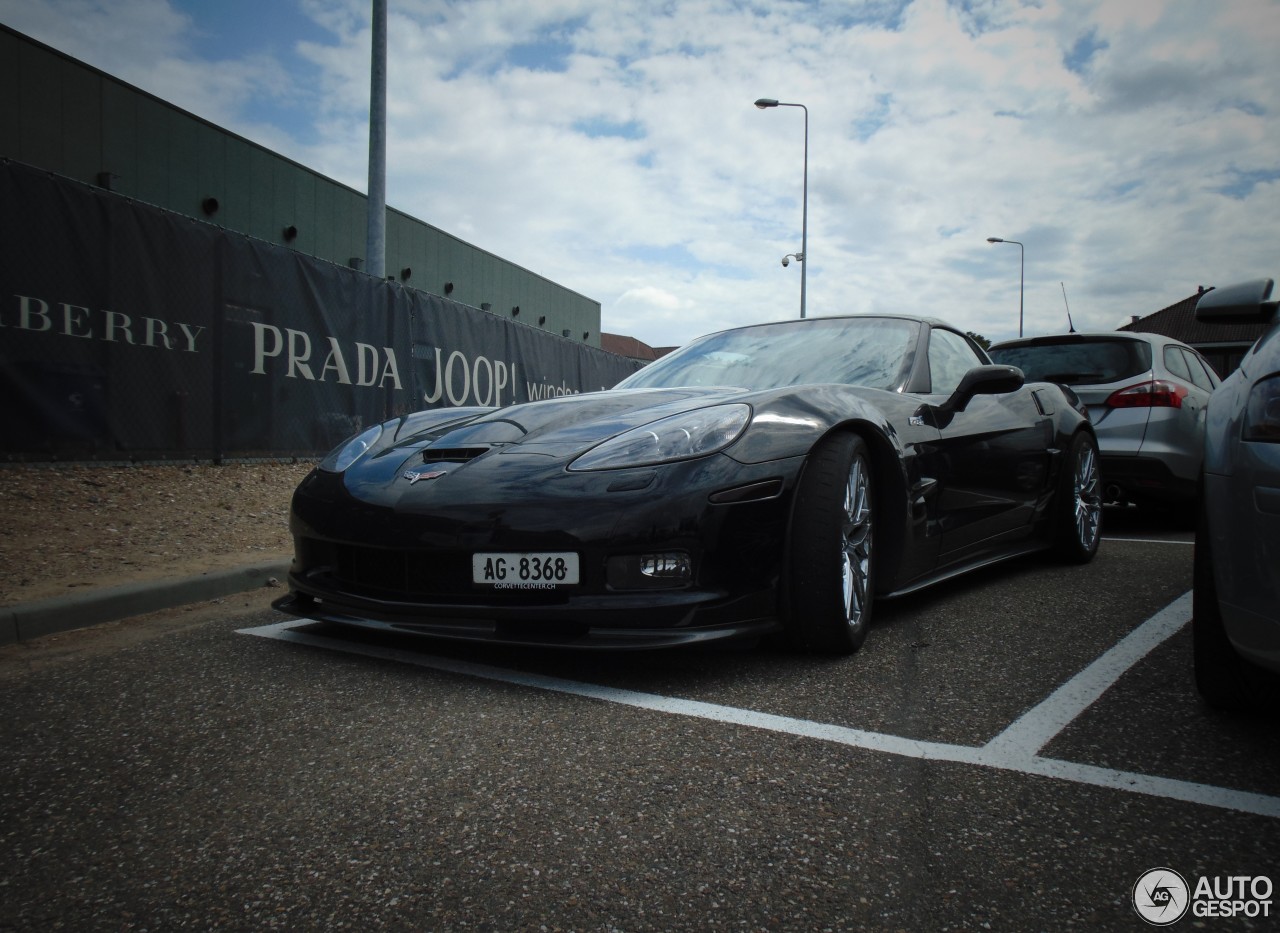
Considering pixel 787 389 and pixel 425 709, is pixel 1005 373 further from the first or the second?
pixel 425 709

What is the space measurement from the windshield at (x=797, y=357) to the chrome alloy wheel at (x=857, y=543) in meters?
0.54

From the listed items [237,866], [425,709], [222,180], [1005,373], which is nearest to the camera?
[237,866]

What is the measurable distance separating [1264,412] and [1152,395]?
4.43 m

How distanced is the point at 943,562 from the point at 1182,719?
1.32 metres

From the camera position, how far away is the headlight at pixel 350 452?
3182mm

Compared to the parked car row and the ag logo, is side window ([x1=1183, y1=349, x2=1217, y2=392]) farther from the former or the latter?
the ag logo

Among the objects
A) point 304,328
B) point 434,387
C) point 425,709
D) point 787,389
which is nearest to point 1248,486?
point 787,389

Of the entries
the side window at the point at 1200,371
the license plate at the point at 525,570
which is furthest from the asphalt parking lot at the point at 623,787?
the side window at the point at 1200,371

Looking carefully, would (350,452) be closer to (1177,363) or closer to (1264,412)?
(1264,412)

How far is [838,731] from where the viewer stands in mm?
2156

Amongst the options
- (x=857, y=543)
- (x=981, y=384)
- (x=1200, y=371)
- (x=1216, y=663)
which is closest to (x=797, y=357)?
(x=981, y=384)

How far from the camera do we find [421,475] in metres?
2.83

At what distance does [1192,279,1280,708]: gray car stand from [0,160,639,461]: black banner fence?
6.31 metres

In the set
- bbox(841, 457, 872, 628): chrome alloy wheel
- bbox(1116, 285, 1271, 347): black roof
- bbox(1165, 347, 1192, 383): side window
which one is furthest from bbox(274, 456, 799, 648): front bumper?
bbox(1116, 285, 1271, 347): black roof
